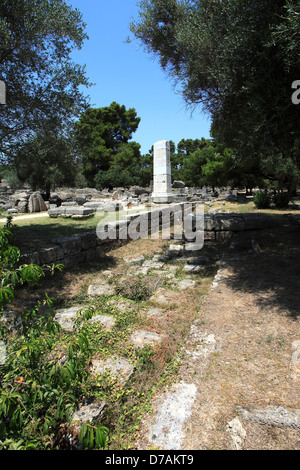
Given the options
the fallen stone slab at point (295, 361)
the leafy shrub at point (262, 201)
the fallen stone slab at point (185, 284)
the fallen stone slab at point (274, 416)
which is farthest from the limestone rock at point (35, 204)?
the fallen stone slab at point (274, 416)

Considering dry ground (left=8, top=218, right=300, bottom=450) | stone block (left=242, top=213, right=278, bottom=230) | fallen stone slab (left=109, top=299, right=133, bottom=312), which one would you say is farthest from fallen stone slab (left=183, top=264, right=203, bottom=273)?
stone block (left=242, top=213, right=278, bottom=230)

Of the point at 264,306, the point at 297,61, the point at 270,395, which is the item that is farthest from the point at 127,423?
the point at 297,61

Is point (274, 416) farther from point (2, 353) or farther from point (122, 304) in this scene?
point (122, 304)

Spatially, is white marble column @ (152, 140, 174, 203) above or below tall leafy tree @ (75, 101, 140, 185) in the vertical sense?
below

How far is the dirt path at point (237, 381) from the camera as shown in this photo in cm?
188

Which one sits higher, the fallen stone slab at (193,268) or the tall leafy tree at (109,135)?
the tall leafy tree at (109,135)

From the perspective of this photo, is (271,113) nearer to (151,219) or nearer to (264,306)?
(264,306)

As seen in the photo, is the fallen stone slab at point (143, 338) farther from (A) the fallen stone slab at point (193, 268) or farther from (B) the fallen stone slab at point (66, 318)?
(A) the fallen stone slab at point (193, 268)

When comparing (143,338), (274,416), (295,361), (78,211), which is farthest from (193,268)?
(78,211)

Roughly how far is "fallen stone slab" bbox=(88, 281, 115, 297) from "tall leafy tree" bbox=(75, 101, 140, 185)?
3269 cm

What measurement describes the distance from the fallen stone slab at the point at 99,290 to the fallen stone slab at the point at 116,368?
2061 millimetres

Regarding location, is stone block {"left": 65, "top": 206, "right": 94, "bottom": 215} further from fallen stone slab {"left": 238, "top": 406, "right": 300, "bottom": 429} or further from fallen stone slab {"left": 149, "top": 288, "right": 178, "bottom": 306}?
fallen stone slab {"left": 238, "top": 406, "right": 300, "bottom": 429}

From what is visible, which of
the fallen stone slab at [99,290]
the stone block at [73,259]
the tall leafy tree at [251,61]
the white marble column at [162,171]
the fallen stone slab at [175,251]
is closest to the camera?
the tall leafy tree at [251,61]

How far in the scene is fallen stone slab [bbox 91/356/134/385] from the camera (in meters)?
2.54
